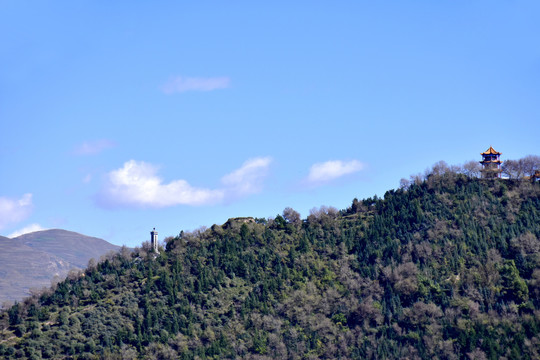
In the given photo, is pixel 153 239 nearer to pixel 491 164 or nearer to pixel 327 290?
pixel 327 290

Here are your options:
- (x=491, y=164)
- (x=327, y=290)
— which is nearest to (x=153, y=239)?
(x=327, y=290)

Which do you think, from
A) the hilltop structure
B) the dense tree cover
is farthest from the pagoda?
the hilltop structure

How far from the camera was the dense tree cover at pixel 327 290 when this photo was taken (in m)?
108

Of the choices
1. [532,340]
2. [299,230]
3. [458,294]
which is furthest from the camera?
[299,230]

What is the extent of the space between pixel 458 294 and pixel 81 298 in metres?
59.5

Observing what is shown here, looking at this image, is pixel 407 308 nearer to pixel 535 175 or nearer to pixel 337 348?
pixel 337 348

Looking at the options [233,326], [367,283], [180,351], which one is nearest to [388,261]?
[367,283]

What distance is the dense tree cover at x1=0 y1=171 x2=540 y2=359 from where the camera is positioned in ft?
356

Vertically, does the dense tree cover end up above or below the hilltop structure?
below

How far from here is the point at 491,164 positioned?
479 ft

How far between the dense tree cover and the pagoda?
3.85m

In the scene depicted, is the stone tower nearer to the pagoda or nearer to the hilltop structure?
the hilltop structure

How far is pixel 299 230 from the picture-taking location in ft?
466

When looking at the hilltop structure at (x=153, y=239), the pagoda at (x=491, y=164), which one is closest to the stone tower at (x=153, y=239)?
the hilltop structure at (x=153, y=239)
